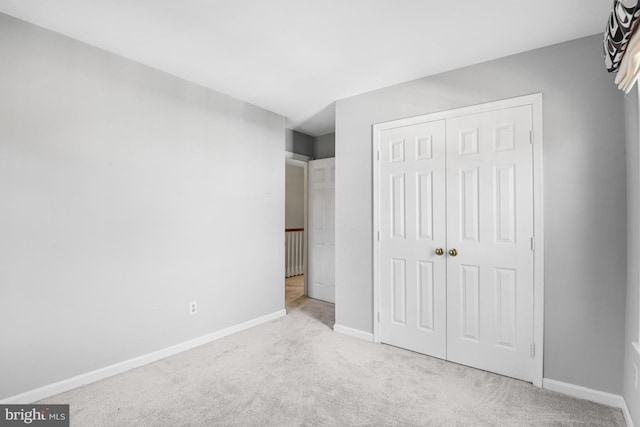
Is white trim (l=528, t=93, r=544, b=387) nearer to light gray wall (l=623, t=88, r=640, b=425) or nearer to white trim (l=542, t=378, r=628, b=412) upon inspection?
white trim (l=542, t=378, r=628, b=412)

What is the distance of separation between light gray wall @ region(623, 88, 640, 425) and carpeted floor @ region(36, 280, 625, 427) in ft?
0.83

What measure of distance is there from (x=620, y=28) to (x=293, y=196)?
20.0 feet

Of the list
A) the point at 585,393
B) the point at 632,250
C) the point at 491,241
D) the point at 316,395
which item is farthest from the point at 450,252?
the point at 316,395

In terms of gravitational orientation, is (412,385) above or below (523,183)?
below

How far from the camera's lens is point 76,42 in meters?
2.26

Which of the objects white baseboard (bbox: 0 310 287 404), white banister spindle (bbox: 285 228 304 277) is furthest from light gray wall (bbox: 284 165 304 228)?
white baseboard (bbox: 0 310 287 404)

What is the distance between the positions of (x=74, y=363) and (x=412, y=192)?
2945mm

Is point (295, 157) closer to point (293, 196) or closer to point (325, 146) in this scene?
point (325, 146)

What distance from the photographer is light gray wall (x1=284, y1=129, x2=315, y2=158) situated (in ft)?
14.6

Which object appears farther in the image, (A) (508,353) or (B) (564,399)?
(A) (508,353)

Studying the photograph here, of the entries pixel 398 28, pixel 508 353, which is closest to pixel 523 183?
pixel 508 353

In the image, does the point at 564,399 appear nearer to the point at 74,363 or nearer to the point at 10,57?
the point at 74,363

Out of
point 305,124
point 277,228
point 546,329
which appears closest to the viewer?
point 546,329

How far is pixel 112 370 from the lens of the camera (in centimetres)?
238
